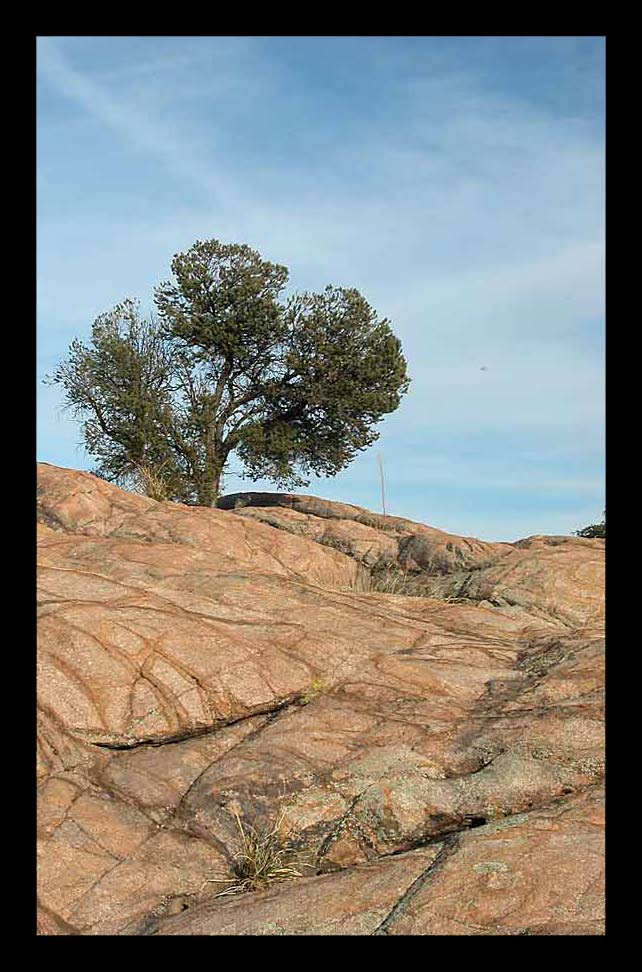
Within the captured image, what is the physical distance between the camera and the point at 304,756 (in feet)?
25.6

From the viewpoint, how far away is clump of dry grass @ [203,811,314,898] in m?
6.73

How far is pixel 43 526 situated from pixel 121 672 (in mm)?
5788

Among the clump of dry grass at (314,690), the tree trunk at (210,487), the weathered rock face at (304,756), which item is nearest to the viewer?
the weathered rock face at (304,756)

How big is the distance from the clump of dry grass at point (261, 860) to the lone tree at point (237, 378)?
25.3 meters

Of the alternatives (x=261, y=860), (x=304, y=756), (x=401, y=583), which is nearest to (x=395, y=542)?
(x=401, y=583)

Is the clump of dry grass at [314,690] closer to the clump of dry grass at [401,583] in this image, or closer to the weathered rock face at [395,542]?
the clump of dry grass at [401,583]

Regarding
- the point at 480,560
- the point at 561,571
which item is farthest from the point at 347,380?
the point at 561,571

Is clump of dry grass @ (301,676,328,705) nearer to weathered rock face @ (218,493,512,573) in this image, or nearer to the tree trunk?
weathered rock face @ (218,493,512,573)

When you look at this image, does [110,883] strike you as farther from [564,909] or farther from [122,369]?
[122,369]

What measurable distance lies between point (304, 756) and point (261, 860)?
1102mm

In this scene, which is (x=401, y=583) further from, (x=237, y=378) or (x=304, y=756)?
(x=237, y=378)

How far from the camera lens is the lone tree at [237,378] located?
107 feet

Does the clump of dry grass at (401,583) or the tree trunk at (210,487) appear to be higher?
the tree trunk at (210,487)

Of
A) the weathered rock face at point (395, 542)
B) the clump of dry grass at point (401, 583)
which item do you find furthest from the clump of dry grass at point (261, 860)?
the weathered rock face at point (395, 542)
